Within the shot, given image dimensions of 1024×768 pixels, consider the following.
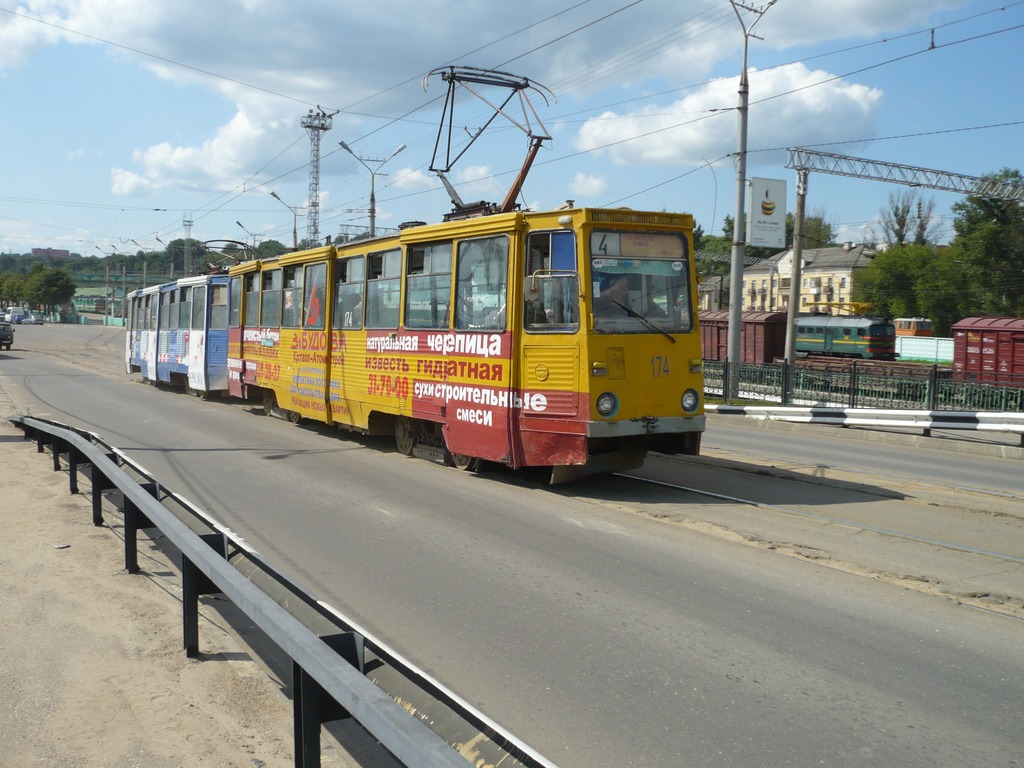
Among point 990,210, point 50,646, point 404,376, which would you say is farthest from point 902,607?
point 990,210

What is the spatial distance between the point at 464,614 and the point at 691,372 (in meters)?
5.25

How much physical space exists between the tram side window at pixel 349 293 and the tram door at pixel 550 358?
15.0 feet

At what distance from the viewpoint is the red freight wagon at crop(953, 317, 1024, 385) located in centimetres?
3192

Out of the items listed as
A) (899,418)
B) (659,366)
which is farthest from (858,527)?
(899,418)

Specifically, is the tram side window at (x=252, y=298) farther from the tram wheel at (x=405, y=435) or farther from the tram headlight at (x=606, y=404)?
the tram headlight at (x=606, y=404)

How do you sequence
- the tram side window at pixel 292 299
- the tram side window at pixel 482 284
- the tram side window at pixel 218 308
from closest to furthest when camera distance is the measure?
the tram side window at pixel 482 284
the tram side window at pixel 292 299
the tram side window at pixel 218 308

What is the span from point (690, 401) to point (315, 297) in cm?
789

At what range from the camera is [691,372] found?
412 inches

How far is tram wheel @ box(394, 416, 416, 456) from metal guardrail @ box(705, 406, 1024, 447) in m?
11.3

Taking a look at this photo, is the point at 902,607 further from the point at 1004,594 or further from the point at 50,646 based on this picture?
the point at 50,646

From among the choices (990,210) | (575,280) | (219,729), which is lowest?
(219,729)

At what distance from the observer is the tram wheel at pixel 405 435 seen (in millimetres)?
13297

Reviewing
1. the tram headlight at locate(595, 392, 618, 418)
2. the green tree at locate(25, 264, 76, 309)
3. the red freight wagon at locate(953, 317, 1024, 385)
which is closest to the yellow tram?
the tram headlight at locate(595, 392, 618, 418)

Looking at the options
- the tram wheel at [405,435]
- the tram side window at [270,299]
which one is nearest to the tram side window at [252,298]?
the tram side window at [270,299]
